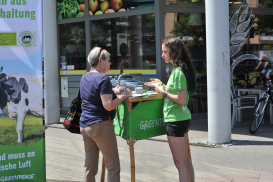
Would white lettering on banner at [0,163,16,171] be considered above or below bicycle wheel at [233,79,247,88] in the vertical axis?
below

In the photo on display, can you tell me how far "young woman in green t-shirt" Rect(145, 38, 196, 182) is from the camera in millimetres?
3711

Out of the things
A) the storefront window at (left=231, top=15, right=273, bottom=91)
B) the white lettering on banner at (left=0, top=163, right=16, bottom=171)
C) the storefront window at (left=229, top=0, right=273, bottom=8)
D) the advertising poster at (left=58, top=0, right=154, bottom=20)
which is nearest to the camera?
the white lettering on banner at (left=0, top=163, right=16, bottom=171)

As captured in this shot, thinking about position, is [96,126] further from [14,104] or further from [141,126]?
[14,104]

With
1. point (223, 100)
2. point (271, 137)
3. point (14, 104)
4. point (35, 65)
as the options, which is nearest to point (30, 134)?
point (14, 104)

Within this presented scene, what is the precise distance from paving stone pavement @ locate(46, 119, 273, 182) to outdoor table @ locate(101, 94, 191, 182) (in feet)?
3.57

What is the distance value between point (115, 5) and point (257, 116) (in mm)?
4815

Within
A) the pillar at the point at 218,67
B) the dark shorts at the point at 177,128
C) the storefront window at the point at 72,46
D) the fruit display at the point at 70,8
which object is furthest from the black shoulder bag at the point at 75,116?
the fruit display at the point at 70,8

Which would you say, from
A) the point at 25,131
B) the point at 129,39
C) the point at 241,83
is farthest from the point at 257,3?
the point at 25,131

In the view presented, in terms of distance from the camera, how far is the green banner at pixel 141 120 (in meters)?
3.94

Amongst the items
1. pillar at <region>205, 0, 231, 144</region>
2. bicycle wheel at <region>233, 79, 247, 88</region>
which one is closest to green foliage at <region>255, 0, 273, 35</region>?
bicycle wheel at <region>233, 79, 247, 88</region>

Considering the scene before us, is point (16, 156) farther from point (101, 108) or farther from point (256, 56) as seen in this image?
point (256, 56)

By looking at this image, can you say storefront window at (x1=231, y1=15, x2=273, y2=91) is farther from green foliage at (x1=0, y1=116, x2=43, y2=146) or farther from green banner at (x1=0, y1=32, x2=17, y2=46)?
green banner at (x1=0, y1=32, x2=17, y2=46)

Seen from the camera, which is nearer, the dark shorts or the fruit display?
the dark shorts

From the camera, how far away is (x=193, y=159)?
5.86 meters
